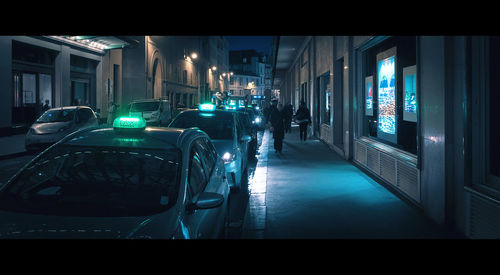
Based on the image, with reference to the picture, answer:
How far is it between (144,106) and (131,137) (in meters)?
21.9

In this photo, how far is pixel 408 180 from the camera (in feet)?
25.4

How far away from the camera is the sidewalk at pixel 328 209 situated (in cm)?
596

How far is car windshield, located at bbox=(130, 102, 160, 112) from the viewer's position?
25.0m

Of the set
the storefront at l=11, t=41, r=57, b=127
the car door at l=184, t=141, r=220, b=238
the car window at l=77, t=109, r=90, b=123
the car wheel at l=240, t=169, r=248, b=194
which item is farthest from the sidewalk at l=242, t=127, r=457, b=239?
the storefront at l=11, t=41, r=57, b=127

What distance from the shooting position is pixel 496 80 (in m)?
5.12

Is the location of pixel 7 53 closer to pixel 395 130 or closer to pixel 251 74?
pixel 395 130

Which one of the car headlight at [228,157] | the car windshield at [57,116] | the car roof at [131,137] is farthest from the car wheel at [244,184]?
the car windshield at [57,116]

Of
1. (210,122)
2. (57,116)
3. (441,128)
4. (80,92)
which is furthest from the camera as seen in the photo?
(80,92)

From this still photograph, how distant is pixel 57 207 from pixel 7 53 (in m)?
20.0

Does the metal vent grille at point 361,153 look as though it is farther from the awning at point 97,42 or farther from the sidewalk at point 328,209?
the awning at point 97,42

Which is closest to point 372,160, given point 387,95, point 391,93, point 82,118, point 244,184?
point 387,95

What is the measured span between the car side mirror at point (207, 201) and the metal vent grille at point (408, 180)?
4.54 meters

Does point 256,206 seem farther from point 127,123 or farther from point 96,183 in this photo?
point 96,183
